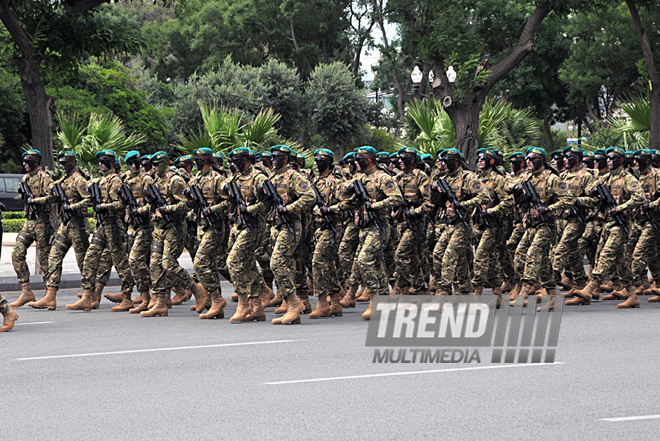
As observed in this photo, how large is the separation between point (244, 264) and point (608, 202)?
4931 millimetres

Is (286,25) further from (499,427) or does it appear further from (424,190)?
(499,427)

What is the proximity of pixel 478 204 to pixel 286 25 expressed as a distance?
137ft

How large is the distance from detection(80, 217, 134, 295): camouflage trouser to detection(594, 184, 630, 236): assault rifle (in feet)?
20.1

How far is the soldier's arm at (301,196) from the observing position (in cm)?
1067

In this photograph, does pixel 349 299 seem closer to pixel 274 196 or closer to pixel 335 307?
pixel 335 307

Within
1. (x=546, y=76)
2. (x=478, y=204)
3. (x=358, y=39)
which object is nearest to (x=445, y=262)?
(x=478, y=204)

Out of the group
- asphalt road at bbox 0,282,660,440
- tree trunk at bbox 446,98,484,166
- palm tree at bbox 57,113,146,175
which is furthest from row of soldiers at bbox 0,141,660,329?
tree trunk at bbox 446,98,484,166

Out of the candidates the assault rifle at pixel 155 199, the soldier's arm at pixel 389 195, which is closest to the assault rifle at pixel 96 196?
the assault rifle at pixel 155 199

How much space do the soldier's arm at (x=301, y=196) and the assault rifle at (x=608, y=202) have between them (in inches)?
163

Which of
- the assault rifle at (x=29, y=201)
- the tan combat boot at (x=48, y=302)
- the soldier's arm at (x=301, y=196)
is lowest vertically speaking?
the tan combat boot at (x=48, y=302)

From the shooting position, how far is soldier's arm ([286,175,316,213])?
10.7 m

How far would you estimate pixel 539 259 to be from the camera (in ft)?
39.3

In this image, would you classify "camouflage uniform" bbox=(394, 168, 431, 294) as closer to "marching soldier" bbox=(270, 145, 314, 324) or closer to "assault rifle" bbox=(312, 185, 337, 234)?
"assault rifle" bbox=(312, 185, 337, 234)

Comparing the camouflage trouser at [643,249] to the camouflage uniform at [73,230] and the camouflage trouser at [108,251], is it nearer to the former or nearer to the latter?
the camouflage trouser at [108,251]
